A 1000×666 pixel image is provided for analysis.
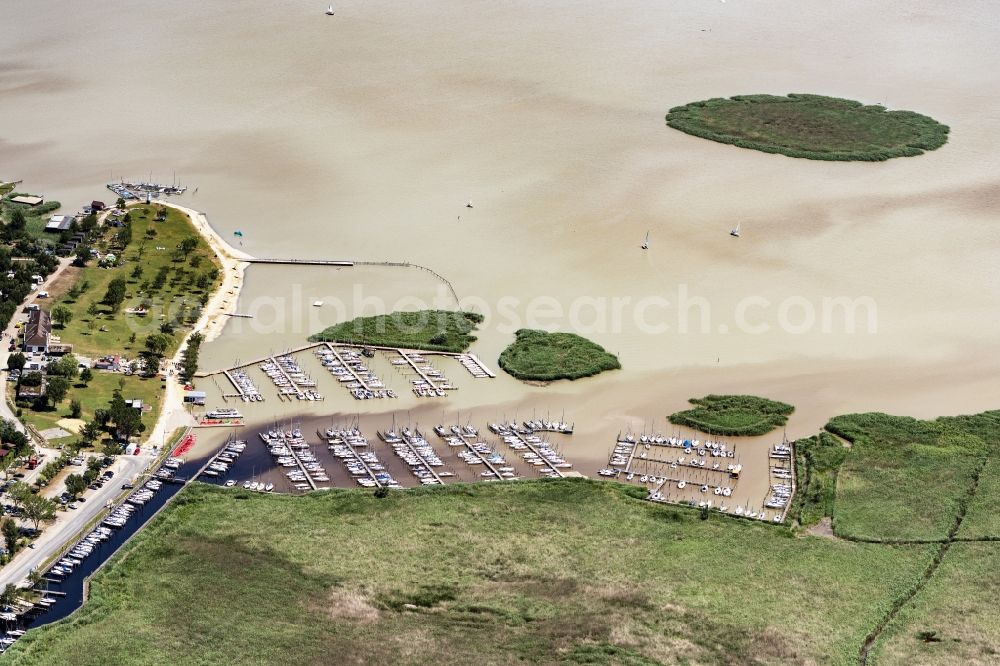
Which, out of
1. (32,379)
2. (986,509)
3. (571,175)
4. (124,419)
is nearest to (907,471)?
(986,509)

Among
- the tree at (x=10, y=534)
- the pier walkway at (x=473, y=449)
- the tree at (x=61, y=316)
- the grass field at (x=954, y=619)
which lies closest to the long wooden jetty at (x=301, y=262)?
the tree at (x=61, y=316)

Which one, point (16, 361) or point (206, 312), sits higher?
point (206, 312)

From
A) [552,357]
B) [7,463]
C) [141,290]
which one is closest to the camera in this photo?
[7,463]

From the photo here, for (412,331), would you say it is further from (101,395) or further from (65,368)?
(65,368)

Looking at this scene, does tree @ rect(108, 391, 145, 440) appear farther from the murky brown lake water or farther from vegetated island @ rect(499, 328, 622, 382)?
vegetated island @ rect(499, 328, 622, 382)

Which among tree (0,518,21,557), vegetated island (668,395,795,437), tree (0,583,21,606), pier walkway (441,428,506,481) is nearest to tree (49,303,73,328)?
tree (0,518,21,557)

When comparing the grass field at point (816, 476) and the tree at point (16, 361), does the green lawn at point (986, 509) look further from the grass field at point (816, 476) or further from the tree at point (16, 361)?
the tree at point (16, 361)
